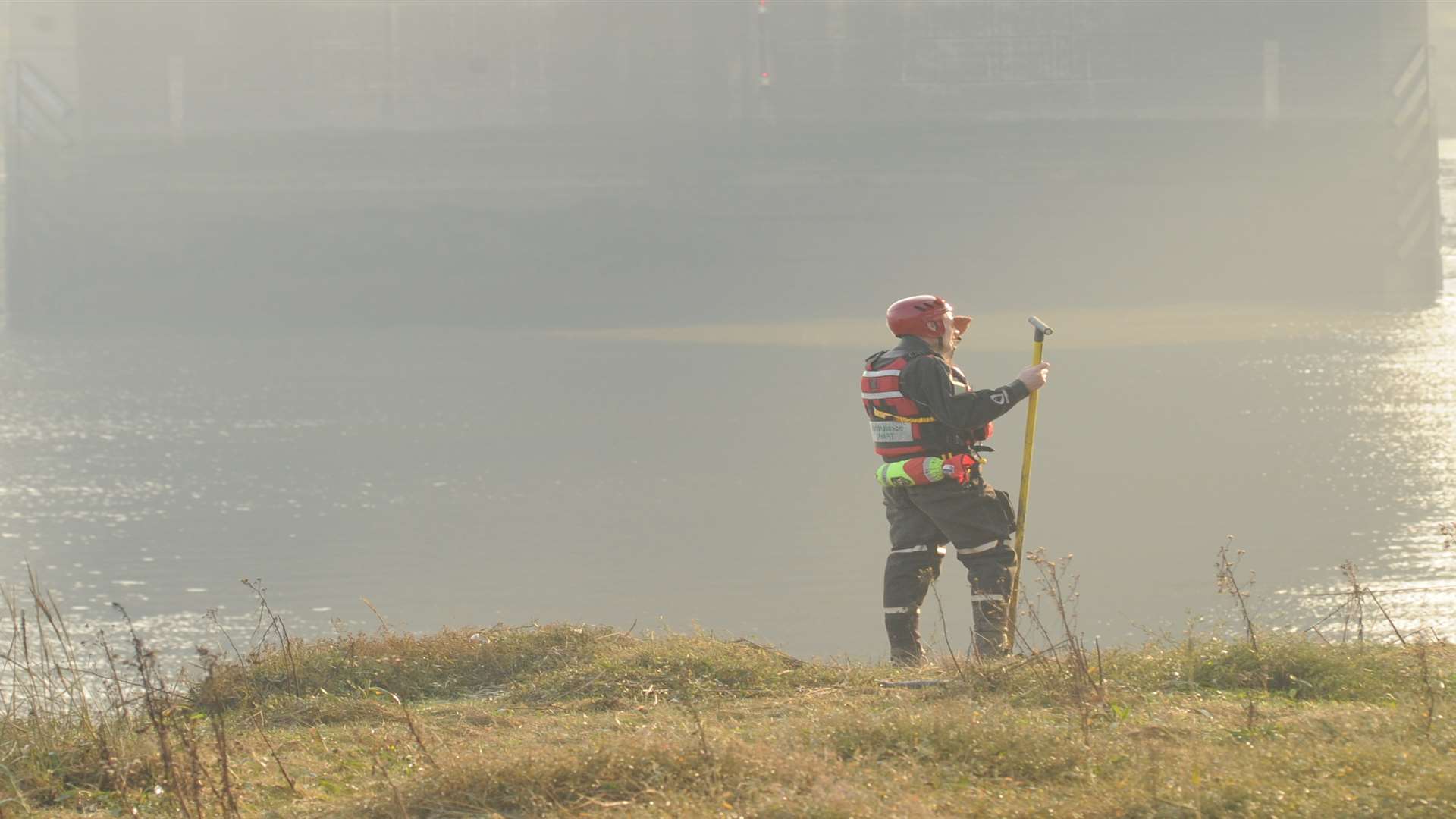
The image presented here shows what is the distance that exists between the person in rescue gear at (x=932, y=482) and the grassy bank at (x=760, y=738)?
2.02ft

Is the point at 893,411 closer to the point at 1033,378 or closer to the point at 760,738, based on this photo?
the point at 1033,378

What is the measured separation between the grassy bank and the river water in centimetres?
200

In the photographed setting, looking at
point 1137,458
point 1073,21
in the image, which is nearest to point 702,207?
point 1073,21

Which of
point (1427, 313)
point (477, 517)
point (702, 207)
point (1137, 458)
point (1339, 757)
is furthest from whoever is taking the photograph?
point (702, 207)

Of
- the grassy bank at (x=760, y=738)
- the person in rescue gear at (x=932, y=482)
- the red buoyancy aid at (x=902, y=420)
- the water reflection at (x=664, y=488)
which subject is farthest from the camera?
the water reflection at (x=664, y=488)

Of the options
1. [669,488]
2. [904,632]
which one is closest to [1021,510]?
[904,632]

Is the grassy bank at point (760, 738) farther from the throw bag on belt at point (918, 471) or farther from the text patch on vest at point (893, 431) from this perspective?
the text patch on vest at point (893, 431)

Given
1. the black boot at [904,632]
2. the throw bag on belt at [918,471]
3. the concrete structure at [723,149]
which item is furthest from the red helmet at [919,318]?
Answer: the concrete structure at [723,149]

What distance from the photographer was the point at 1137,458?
50.9ft

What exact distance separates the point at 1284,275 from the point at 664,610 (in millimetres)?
37941

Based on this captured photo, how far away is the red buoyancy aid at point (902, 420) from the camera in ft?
17.8

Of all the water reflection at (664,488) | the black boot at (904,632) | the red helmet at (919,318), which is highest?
the red helmet at (919,318)

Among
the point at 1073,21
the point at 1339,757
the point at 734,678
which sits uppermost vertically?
the point at 1073,21

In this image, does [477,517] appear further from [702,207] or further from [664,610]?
[702,207]
